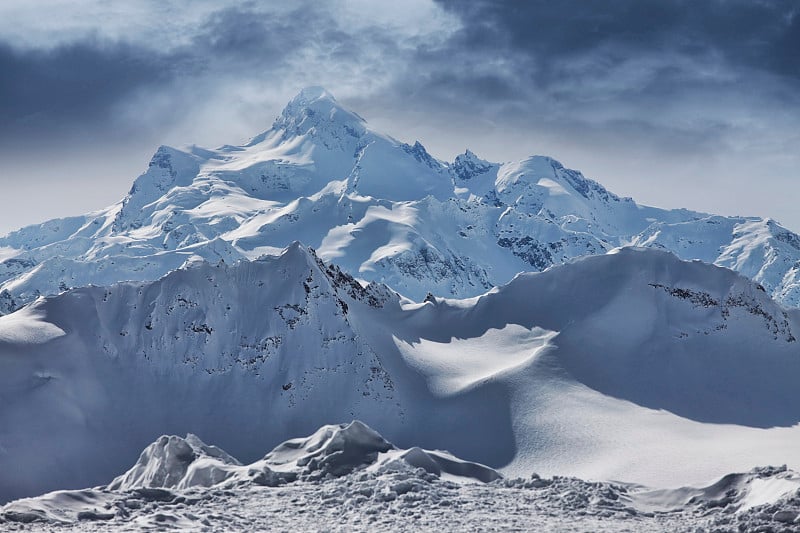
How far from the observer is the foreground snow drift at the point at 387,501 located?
181ft

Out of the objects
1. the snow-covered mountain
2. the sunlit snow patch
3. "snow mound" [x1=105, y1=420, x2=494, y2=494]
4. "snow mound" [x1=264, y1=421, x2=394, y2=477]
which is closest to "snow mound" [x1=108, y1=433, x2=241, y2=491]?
"snow mound" [x1=105, y1=420, x2=494, y2=494]

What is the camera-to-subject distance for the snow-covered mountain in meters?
99.1

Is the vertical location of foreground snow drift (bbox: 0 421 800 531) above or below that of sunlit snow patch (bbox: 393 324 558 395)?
below

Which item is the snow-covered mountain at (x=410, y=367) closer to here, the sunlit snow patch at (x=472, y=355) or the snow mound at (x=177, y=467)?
the sunlit snow patch at (x=472, y=355)

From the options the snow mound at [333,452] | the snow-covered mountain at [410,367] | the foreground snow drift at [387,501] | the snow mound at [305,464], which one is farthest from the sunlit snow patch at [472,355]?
the foreground snow drift at [387,501]

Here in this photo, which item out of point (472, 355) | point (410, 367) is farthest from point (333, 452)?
point (472, 355)

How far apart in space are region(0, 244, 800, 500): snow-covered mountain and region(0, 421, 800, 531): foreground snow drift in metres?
25.5

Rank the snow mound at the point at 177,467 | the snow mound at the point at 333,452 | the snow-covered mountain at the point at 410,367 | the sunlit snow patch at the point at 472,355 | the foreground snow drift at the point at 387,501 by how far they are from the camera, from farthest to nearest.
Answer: the sunlit snow patch at the point at 472,355 → the snow-covered mountain at the point at 410,367 → the snow mound at the point at 177,467 → the snow mound at the point at 333,452 → the foreground snow drift at the point at 387,501

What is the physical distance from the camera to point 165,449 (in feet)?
256

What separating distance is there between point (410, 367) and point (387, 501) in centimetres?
5735

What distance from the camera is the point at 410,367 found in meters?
117

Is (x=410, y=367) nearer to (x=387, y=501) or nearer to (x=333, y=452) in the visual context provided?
(x=333, y=452)

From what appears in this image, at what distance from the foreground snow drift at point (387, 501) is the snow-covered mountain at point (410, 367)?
1003 inches

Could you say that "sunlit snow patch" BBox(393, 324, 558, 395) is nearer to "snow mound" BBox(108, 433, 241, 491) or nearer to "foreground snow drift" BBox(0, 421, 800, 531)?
"snow mound" BBox(108, 433, 241, 491)
